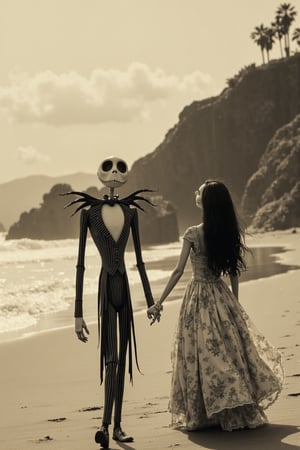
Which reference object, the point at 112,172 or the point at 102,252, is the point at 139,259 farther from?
the point at 112,172

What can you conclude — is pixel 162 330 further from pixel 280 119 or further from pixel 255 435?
pixel 280 119

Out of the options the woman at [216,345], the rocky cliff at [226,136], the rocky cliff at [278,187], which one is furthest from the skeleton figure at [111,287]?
the rocky cliff at [226,136]

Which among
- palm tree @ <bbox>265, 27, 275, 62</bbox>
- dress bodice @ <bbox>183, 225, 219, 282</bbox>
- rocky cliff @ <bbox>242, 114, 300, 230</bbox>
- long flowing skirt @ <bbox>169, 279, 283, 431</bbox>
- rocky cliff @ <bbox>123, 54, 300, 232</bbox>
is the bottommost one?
long flowing skirt @ <bbox>169, 279, 283, 431</bbox>

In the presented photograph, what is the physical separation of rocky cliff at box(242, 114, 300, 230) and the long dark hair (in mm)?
77377

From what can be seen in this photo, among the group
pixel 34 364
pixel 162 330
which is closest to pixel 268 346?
pixel 34 364

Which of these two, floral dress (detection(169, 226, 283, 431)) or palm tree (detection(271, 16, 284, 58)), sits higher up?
palm tree (detection(271, 16, 284, 58))

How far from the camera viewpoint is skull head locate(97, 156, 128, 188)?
591cm

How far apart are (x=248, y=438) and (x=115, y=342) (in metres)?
1.12

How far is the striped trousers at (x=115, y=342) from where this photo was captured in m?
5.74

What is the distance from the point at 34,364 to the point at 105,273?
17.0 feet

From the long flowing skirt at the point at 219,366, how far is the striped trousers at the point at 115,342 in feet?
1.47

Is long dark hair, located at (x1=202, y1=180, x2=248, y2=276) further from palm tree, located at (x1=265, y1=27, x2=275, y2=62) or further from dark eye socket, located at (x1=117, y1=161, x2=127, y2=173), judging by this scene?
palm tree, located at (x1=265, y1=27, x2=275, y2=62)

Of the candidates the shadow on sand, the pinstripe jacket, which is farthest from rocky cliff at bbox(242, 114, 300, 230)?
the pinstripe jacket

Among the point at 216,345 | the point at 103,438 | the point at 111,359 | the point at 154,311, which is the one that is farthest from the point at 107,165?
the point at 103,438
